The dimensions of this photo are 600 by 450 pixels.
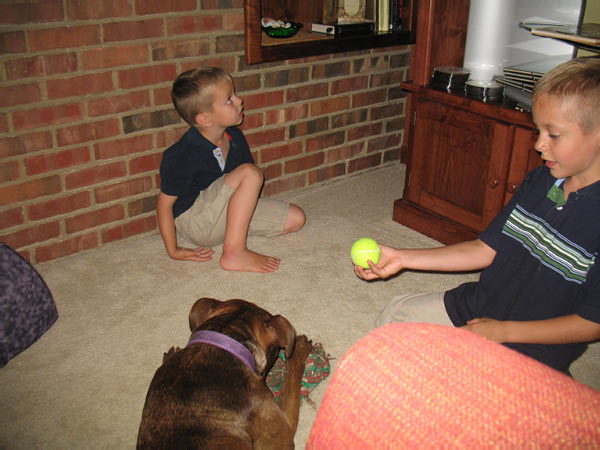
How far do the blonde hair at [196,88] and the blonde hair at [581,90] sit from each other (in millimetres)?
1668

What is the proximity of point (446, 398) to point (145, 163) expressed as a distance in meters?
2.53

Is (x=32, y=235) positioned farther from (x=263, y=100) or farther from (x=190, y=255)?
(x=263, y=100)

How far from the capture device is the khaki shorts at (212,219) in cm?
274

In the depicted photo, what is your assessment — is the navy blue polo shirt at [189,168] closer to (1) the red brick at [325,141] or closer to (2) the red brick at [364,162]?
(1) the red brick at [325,141]

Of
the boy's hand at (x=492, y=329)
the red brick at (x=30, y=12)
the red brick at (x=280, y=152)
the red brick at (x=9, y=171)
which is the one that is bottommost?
the red brick at (x=280, y=152)

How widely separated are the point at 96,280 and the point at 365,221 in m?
1.51

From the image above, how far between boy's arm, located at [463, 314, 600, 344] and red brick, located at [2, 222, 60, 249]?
2.12m

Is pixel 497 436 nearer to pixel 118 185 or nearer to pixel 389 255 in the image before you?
pixel 389 255

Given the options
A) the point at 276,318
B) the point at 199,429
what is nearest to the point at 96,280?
the point at 276,318

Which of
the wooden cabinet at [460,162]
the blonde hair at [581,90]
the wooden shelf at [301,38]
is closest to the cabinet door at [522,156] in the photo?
the wooden cabinet at [460,162]

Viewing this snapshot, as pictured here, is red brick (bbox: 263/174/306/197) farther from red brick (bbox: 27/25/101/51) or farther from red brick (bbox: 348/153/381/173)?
red brick (bbox: 27/25/101/51)

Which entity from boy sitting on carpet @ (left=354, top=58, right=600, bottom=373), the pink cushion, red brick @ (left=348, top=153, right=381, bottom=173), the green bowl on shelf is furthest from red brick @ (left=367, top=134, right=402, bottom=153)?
the pink cushion

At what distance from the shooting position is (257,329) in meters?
1.64

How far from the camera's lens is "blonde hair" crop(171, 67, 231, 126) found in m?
2.62
